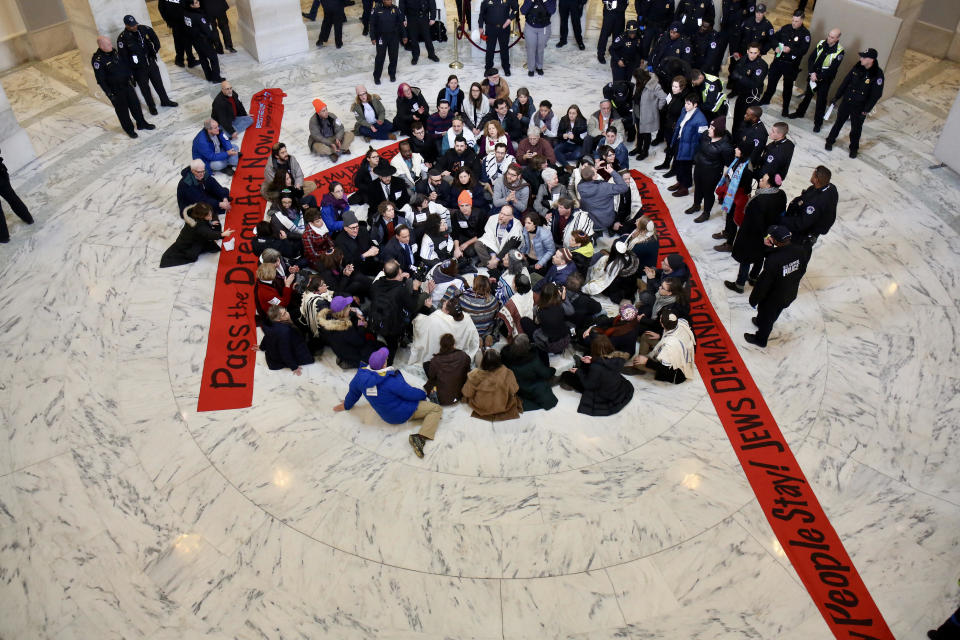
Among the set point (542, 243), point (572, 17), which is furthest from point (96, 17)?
point (572, 17)

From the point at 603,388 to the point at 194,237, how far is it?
588 cm

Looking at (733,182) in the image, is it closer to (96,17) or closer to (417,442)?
(417,442)

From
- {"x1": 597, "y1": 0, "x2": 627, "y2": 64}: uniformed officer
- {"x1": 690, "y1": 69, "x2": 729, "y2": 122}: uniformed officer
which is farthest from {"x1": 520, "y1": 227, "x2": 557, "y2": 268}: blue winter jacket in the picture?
{"x1": 597, "y1": 0, "x2": 627, "y2": 64}: uniformed officer

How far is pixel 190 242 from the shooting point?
9.72 m

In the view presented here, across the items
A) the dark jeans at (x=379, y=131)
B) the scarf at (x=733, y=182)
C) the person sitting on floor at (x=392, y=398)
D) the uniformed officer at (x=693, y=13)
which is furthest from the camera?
the uniformed officer at (x=693, y=13)

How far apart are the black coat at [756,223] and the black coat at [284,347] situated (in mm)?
5473

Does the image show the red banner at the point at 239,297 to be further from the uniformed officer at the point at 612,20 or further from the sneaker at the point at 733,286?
the uniformed officer at the point at 612,20

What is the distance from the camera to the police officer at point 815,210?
8.68m

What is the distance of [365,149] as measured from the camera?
12.3 meters

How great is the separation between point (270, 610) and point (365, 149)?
27.2ft

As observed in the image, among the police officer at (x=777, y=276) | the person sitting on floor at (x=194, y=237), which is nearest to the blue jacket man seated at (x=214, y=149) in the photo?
the person sitting on floor at (x=194, y=237)

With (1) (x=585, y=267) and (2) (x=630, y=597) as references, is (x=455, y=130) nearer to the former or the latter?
(1) (x=585, y=267)

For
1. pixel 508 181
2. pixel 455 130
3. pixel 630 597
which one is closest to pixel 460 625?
pixel 630 597

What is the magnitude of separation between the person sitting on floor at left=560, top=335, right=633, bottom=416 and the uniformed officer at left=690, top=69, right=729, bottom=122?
542 centimetres
